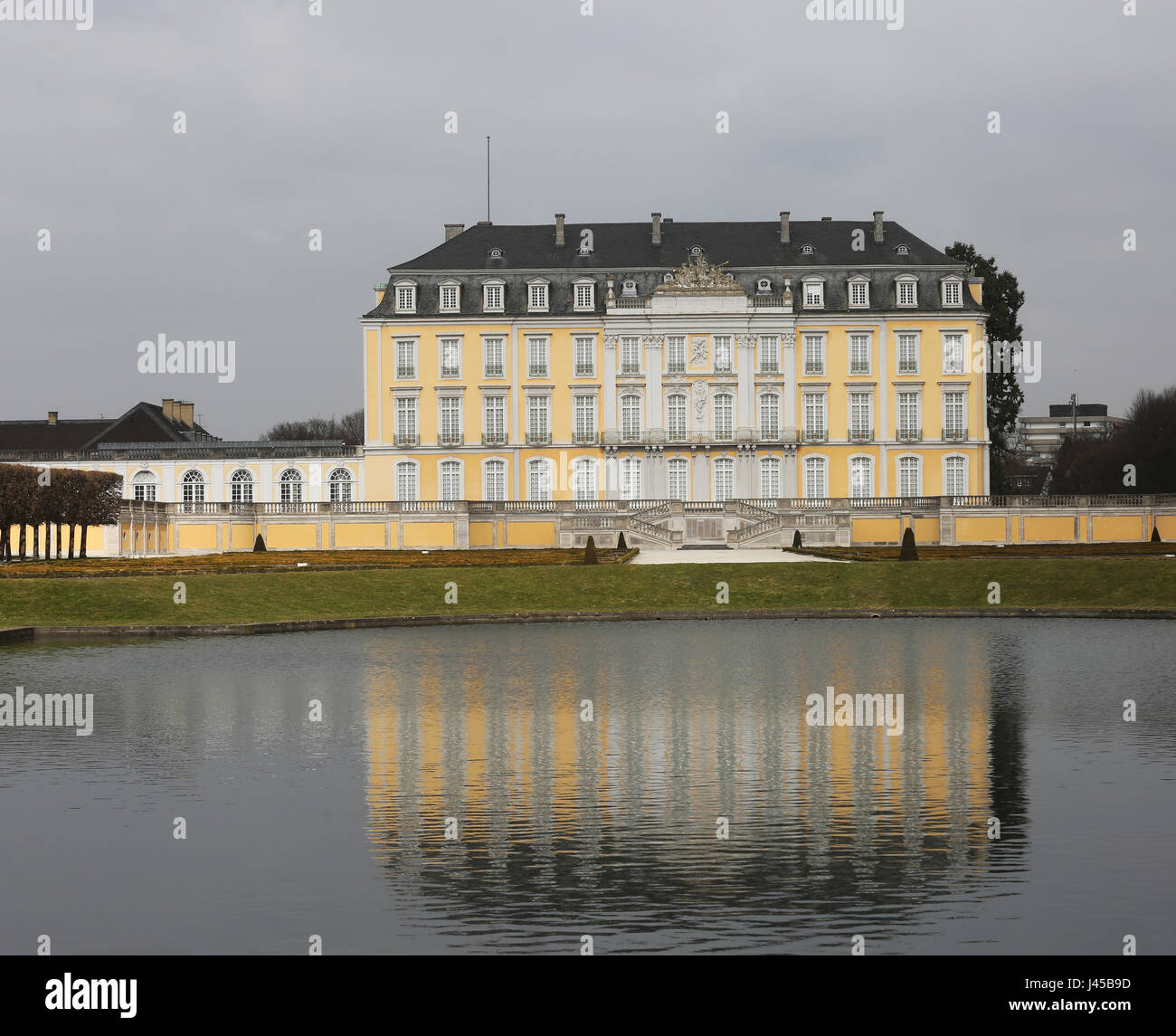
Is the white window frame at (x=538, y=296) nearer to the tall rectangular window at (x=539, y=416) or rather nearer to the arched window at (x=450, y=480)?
the tall rectangular window at (x=539, y=416)

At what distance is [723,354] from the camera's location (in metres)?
75.9

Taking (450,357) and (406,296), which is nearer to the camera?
(406,296)

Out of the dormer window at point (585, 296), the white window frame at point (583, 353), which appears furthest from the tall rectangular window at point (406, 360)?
the dormer window at point (585, 296)

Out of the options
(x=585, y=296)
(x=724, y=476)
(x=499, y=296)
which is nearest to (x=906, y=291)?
(x=724, y=476)

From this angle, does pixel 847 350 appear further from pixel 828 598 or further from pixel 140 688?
pixel 140 688

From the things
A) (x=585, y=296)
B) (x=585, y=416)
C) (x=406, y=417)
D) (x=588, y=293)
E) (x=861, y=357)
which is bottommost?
(x=585, y=416)

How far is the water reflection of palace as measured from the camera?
1089 cm

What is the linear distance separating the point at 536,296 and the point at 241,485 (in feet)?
60.7

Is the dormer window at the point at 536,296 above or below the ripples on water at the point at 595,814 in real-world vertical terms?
above

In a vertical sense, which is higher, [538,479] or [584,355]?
[584,355]

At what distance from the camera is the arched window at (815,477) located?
75188mm

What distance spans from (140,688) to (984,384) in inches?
2346

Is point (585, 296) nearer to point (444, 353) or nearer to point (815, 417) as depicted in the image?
point (444, 353)

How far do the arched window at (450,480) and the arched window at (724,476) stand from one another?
13373 millimetres
